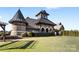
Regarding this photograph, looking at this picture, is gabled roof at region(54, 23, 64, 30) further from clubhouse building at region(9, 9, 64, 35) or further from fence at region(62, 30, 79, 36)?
fence at region(62, 30, 79, 36)

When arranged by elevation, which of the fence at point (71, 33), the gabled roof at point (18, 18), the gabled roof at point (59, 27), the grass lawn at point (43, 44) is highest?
the gabled roof at point (18, 18)

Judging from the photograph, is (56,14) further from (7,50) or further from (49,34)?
(7,50)

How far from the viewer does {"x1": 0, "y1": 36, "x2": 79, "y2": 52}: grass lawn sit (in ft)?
30.8

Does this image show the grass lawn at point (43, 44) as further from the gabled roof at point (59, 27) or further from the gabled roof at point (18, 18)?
the gabled roof at point (18, 18)

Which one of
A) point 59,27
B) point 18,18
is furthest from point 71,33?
point 18,18

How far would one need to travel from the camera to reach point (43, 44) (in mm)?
9453

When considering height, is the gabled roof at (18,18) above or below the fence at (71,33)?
above

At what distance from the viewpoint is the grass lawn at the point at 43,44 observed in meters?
9.39

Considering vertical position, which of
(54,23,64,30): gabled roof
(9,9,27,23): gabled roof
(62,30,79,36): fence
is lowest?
(62,30,79,36): fence

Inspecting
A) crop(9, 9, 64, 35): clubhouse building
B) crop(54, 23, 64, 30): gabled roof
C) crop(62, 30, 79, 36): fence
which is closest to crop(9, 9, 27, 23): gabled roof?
crop(9, 9, 64, 35): clubhouse building

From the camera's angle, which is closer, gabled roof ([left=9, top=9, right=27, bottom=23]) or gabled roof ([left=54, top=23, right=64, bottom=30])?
gabled roof ([left=9, top=9, right=27, bottom=23])

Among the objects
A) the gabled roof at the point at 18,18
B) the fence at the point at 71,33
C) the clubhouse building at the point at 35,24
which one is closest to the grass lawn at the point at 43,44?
the fence at the point at 71,33
